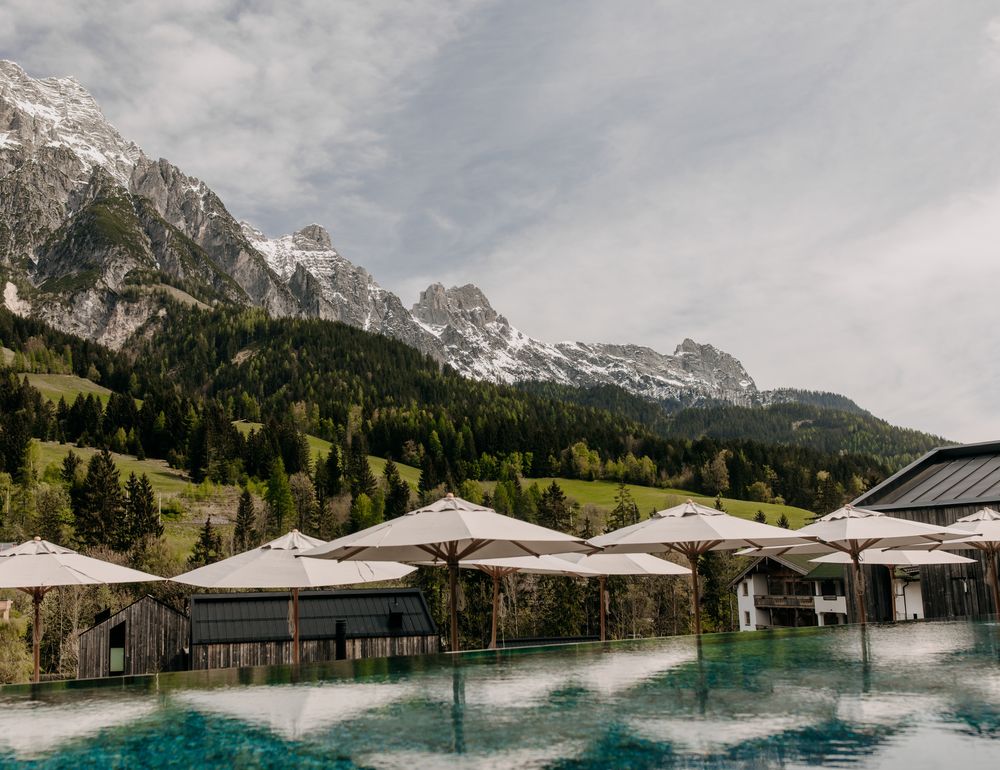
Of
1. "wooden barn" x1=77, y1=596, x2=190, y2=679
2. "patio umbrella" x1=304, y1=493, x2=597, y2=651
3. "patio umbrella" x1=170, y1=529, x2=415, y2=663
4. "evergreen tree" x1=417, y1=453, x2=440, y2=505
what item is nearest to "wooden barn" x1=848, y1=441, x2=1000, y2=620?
"patio umbrella" x1=304, y1=493, x2=597, y2=651

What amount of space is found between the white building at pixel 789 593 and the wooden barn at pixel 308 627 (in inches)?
1239

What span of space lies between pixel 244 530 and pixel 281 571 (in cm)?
6582

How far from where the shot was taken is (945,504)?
29703mm

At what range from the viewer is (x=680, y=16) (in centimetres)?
1938

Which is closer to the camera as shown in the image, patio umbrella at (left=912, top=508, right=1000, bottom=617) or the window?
patio umbrella at (left=912, top=508, right=1000, bottom=617)

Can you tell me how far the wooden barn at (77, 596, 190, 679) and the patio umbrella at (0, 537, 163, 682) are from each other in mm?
18399

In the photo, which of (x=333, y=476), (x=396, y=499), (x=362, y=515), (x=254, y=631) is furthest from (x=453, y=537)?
(x=333, y=476)

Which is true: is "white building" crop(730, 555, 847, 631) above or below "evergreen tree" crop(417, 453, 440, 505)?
below

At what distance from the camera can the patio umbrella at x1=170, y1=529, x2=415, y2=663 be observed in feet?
59.6

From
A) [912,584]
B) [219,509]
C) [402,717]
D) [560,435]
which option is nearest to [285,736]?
[402,717]

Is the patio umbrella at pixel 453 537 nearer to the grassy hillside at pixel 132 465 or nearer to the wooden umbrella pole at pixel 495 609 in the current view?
the wooden umbrella pole at pixel 495 609

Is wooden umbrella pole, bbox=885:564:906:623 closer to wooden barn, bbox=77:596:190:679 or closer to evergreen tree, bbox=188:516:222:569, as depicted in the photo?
wooden barn, bbox=77:596:190:679

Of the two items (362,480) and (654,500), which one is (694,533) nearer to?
(362,480)

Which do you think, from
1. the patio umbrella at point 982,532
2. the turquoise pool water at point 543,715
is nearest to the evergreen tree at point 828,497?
the patio umbrella at point 982,532
